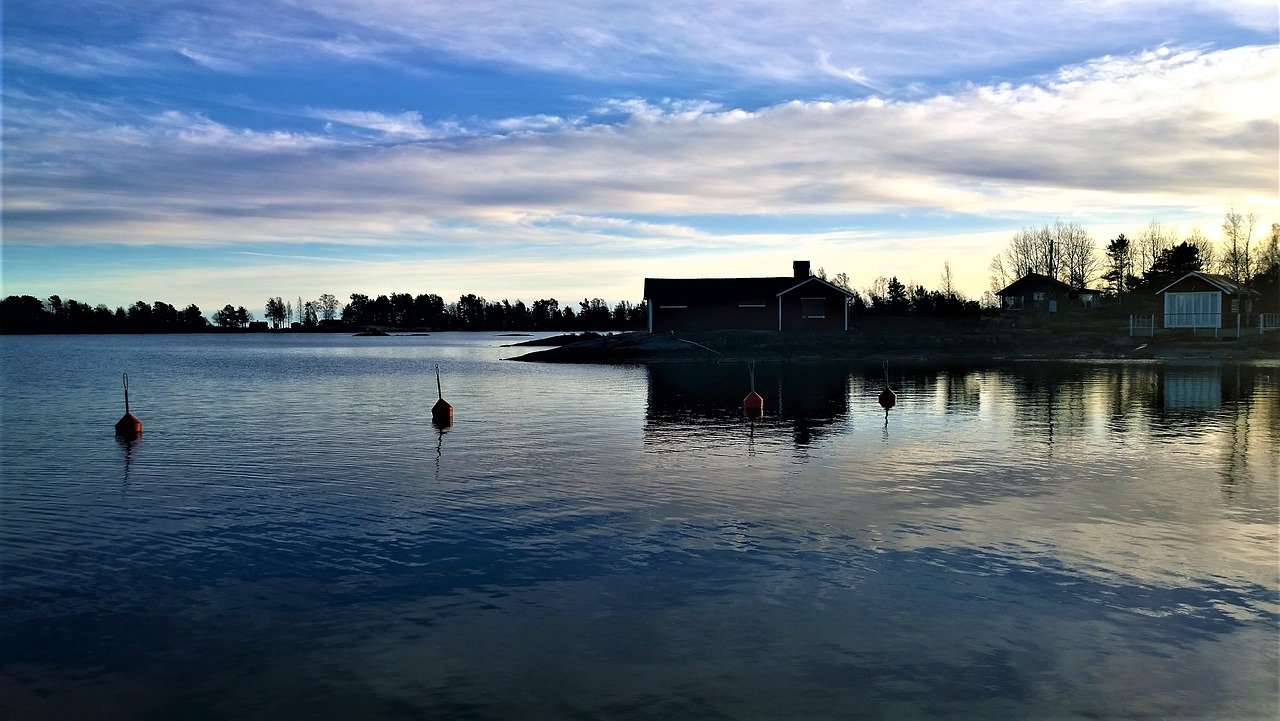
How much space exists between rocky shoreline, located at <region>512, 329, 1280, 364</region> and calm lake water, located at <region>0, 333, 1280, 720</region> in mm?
48885

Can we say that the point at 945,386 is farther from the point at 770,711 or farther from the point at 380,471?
the point at 770,711

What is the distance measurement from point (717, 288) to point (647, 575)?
7587 centimetres

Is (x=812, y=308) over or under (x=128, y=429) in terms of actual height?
over

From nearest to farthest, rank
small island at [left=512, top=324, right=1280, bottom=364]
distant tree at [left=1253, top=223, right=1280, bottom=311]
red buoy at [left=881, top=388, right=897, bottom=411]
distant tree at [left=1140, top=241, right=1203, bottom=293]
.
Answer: red buoy at [left=881, top=388, right=897, bottom=411]
small island at [left=512, top=324, right=1280, bottom=364]
distant tree at [left=1253, top=223, right=1280, bottom=311]
distant tree at [left=1140, top=241, right=1203, bottom=293]

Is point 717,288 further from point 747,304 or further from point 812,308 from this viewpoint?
point 812,308

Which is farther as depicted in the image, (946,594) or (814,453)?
(814,453)

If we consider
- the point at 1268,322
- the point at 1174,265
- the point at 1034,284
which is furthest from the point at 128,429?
the point at 1174,265

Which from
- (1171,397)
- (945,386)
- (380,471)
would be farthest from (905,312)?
(380,471)

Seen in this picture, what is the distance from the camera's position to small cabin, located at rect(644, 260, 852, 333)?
86.6m

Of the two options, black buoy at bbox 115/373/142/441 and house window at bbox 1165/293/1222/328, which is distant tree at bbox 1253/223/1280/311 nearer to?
house window at bbox 1165/293/1222/328

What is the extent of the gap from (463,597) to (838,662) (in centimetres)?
533

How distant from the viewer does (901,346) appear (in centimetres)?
8331

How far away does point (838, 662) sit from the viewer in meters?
10.0

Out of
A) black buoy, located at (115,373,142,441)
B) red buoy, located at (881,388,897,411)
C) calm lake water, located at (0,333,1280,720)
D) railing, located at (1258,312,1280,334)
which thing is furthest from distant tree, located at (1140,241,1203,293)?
black buoy, located at (115,373,142,441)
